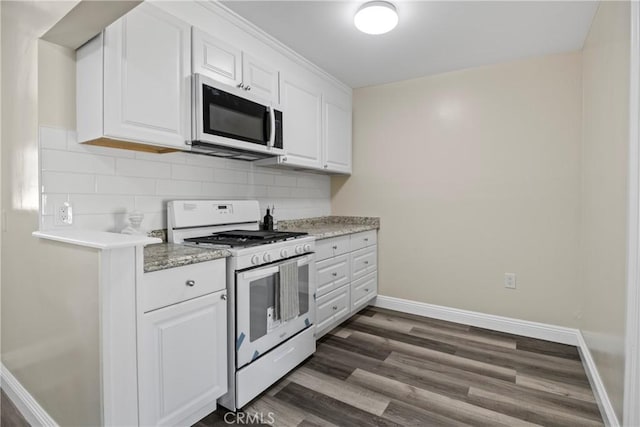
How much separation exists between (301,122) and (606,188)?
2083mm

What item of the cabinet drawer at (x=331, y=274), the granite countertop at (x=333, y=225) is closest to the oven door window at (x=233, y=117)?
the granite countertop at (x=333, y=225)

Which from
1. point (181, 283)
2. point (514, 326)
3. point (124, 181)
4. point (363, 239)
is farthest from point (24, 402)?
point (514, 326)

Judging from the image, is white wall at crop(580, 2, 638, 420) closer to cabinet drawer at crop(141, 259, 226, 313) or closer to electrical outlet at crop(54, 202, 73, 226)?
cabinet drawer at crop(141, 259, 226, 313)

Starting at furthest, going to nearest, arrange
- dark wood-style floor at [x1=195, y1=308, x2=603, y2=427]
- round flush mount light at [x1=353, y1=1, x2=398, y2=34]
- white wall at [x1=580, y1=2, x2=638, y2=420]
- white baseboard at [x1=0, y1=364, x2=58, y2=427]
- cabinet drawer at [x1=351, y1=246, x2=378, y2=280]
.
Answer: cabinet drawer at [x1=351, y1=246, x2=378, y2=280]
round flush mount light at [x1=353, y1=1, x2=398, y2=34]
dark wood-style floor at [x1=195, y1=308, x2=603, y2=427]
white baseboard at [x1=0, y1=364, x2=58, y2=427]
white wall at [x1=580, y1=2, x2=638, y2=420]

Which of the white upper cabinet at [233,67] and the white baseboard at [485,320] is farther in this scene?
the white baseboard at [485,320]

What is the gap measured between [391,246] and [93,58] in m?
2.84

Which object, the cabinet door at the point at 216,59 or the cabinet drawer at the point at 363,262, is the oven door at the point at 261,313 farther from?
the cabinet door at the point at 216,59

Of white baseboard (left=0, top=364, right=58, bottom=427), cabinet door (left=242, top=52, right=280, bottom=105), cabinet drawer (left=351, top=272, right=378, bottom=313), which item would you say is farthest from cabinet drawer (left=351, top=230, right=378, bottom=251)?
white baseboard (left=0, top=364, right=58, bottom=427)

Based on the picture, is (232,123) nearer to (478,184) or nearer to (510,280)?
(478,184)

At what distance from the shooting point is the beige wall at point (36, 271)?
133cm

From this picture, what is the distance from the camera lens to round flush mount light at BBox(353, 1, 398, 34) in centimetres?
198

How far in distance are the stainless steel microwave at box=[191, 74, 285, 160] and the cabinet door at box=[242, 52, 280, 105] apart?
11cm

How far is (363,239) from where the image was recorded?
3230 mm

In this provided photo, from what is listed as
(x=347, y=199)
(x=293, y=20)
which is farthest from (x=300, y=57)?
(x=347, y=199)
